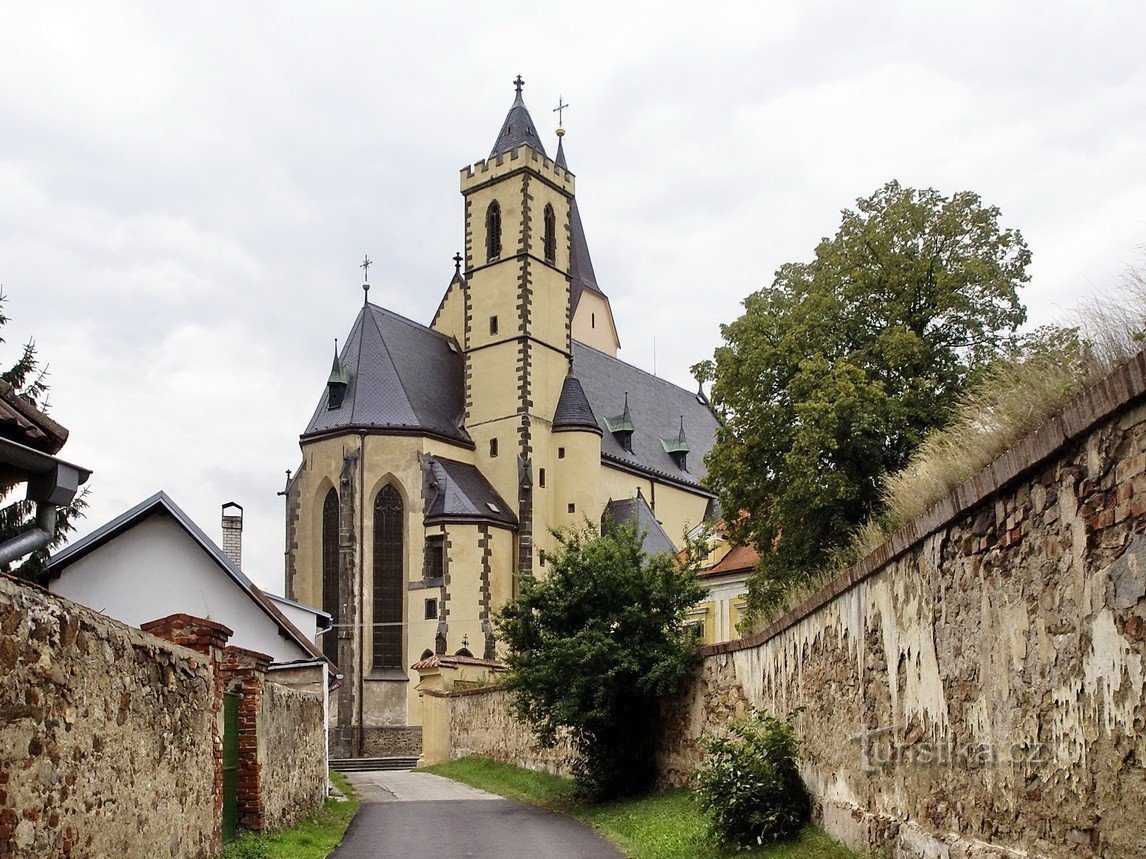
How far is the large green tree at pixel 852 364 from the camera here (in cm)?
2309

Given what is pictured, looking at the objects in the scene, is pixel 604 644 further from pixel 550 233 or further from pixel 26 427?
pixel 550 233

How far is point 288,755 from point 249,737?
2496 mm

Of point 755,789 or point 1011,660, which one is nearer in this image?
point 1011,660

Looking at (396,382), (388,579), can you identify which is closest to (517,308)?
(396,382)

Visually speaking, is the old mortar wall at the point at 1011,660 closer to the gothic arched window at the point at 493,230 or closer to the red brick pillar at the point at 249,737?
the red brick pillar at the point at 249,737

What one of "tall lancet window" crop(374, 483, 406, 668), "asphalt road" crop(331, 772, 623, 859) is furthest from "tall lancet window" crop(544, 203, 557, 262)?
"asphalt road" crop(331, 772, 623, 859)

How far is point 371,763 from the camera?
3894cm

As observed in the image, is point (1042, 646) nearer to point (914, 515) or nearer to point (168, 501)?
Answer: point (914, 515)

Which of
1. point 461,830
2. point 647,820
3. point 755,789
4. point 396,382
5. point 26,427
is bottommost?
point 461,830

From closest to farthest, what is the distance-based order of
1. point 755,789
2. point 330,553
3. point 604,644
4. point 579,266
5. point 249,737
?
point 755,789 < point 249,737 < point 604,644 < point 330,553 < point 579,266

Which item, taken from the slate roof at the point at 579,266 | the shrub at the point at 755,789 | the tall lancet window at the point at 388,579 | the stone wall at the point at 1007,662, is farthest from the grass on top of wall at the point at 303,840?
the slate roof at the point at 579,266

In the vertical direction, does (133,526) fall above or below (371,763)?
above

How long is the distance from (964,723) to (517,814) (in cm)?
1235

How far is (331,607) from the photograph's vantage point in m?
45.3
